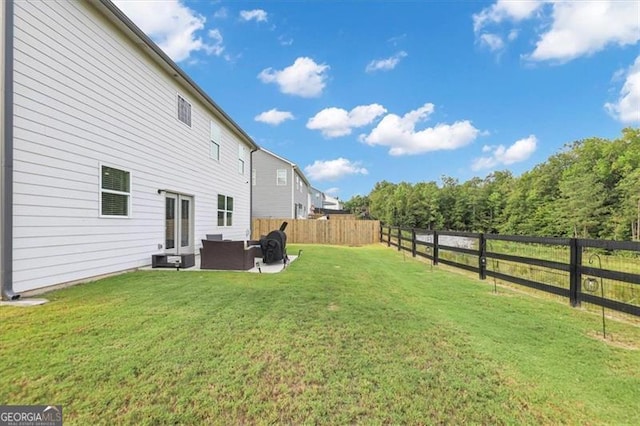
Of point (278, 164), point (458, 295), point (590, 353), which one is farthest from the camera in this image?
point (278, 164)

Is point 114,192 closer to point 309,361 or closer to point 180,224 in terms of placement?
point 180,224

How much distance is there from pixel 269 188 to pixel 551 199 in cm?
3470

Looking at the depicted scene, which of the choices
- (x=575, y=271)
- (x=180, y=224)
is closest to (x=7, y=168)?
(x=180, y=224)

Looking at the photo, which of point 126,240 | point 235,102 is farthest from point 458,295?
point 235,102

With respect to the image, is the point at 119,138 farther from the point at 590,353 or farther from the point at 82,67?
the point at 590,353

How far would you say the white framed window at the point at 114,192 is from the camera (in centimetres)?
624

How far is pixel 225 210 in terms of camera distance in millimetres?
13180

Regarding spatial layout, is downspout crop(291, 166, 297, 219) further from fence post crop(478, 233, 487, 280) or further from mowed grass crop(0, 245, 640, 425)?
mowed grass crop(0, 245, 640, 425)

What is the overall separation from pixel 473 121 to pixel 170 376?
2948 centimetres

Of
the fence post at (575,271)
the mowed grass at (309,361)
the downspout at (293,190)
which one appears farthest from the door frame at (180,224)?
the downspout at (293,190)

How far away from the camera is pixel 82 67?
5730 mm

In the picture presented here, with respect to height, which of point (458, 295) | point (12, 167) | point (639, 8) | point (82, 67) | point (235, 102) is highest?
point (235, 102)

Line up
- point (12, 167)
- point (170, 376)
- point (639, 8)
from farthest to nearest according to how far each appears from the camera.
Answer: point (639, 8)
point (12, 167)
point (170, 376)

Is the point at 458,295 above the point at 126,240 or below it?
below
